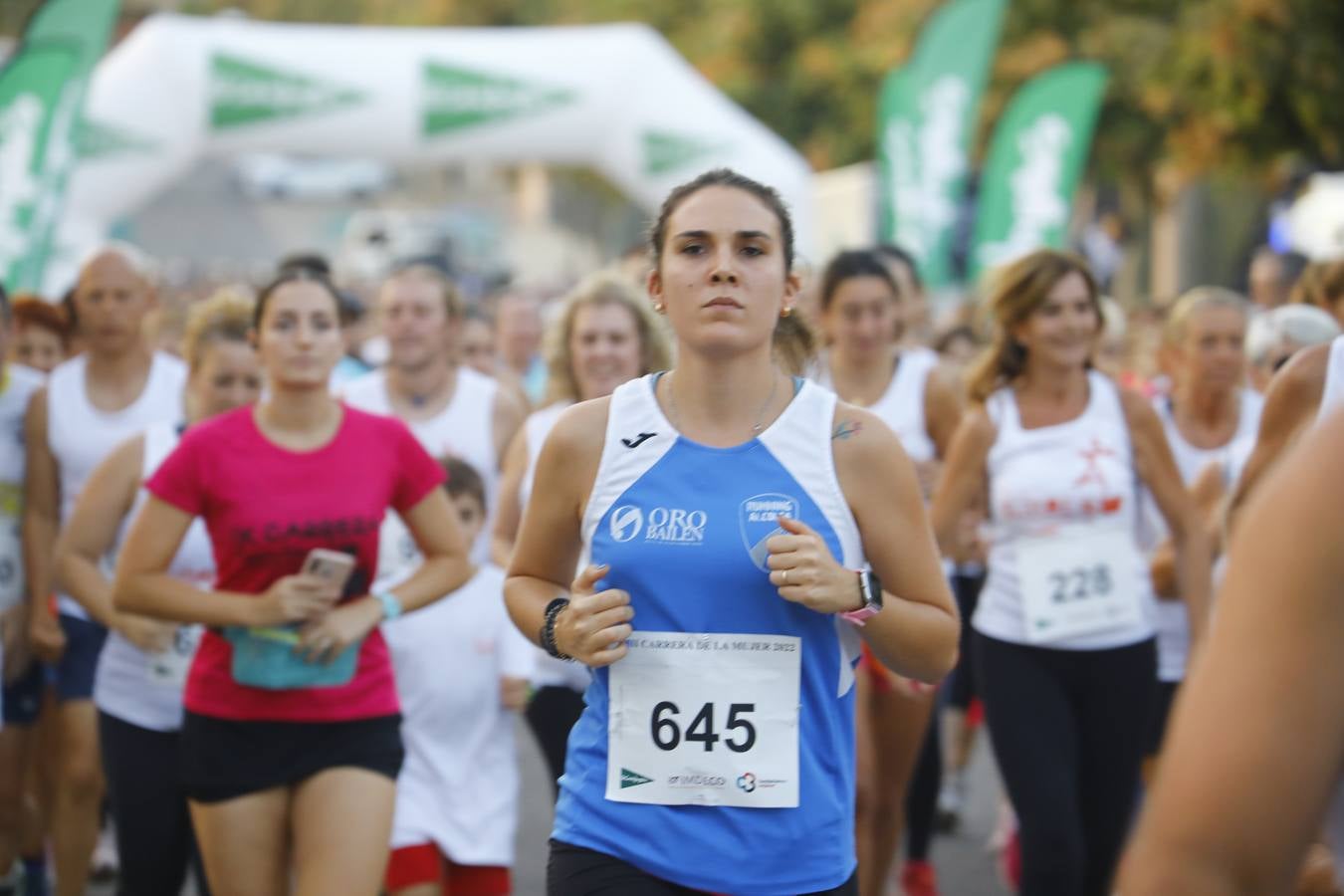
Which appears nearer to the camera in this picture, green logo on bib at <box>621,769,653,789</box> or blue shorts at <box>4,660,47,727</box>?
green logo on bib at <box>621,769,653,789</box>

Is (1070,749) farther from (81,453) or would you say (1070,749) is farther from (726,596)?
(81,453)

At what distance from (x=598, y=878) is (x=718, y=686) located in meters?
0.39

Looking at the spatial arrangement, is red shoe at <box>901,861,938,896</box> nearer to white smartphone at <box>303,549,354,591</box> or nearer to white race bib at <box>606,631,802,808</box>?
white smartphone at <box>303,549,354,591</box>

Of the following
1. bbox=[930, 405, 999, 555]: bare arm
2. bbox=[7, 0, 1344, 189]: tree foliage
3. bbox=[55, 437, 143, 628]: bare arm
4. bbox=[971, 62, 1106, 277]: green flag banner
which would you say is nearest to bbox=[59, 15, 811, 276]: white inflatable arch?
bbox=[971, 62, 1106, 277]: green flag banner

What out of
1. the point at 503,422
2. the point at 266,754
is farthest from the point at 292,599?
the point at 503,422

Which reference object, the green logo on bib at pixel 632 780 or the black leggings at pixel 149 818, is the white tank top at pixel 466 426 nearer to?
the black leggings at pixel 149 818

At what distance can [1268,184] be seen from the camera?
2180 centimetres

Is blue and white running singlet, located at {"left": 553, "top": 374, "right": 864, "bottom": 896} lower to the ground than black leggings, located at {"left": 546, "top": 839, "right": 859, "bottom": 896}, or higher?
higher

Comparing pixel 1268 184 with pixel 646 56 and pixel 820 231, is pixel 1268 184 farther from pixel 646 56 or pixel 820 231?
pixel 646 56

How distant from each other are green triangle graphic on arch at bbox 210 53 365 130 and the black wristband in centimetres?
1275

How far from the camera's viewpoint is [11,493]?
19.9 ft

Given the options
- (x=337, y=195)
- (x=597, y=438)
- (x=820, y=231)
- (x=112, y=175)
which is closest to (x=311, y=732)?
(x=597, y=438)

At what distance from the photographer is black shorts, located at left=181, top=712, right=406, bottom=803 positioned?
4.36m

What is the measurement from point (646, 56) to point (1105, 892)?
11.8 metres
